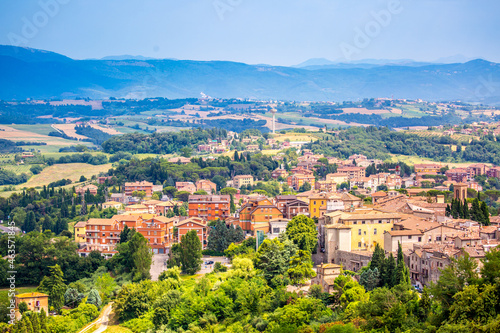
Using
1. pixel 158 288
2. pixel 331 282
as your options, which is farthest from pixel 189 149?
pixel 331 282

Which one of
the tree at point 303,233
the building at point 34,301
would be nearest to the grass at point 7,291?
the building at point 34,301

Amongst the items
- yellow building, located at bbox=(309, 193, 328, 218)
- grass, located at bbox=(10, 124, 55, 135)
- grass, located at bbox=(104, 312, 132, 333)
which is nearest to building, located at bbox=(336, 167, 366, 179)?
yellow building, located at bbox=(309, 193, 328, 218)

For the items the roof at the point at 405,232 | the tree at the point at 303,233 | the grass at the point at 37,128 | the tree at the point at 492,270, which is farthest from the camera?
the grass at the point at 37,128

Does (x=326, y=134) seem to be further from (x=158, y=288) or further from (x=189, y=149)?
(x=158, y=288)

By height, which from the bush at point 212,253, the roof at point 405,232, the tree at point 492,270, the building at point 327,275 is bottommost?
the bush at point 212,253

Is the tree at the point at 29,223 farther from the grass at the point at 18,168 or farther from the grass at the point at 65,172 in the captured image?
the grass at the point at 18,168

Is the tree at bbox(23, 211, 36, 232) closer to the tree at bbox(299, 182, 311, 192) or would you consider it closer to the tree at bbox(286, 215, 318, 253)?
the tree at bbox(299, 182, 311, 192)

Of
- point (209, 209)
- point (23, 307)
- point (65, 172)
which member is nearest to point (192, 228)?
point (209, 209)
